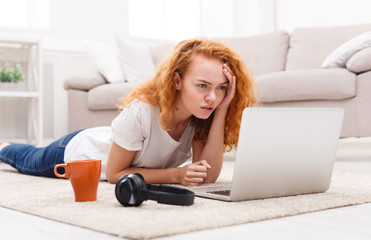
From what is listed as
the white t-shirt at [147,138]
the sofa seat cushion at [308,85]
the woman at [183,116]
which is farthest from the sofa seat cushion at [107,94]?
the woman at [183,116]

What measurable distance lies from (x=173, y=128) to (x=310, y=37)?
95.9 inches

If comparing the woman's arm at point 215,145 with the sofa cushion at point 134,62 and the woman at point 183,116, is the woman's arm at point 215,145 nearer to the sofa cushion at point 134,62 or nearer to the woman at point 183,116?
the woman at point 183,116

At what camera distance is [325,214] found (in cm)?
98

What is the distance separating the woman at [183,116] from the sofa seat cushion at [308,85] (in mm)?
1214

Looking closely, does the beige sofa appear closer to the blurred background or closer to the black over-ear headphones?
the blurred background

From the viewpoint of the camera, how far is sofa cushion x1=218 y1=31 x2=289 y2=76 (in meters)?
3.71

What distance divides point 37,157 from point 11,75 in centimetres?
177

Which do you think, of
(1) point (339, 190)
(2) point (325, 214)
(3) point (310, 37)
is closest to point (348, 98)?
(3) point (310, 37)

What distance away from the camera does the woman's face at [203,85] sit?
132 centimetres

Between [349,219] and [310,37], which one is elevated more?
[310,37]

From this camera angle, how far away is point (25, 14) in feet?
13.1

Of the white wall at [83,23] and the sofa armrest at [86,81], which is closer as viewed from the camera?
the sofa armrest at [86,81]

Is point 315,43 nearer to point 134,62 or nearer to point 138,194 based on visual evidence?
point 134,62

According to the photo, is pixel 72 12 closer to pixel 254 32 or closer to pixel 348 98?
pixel 254 32
